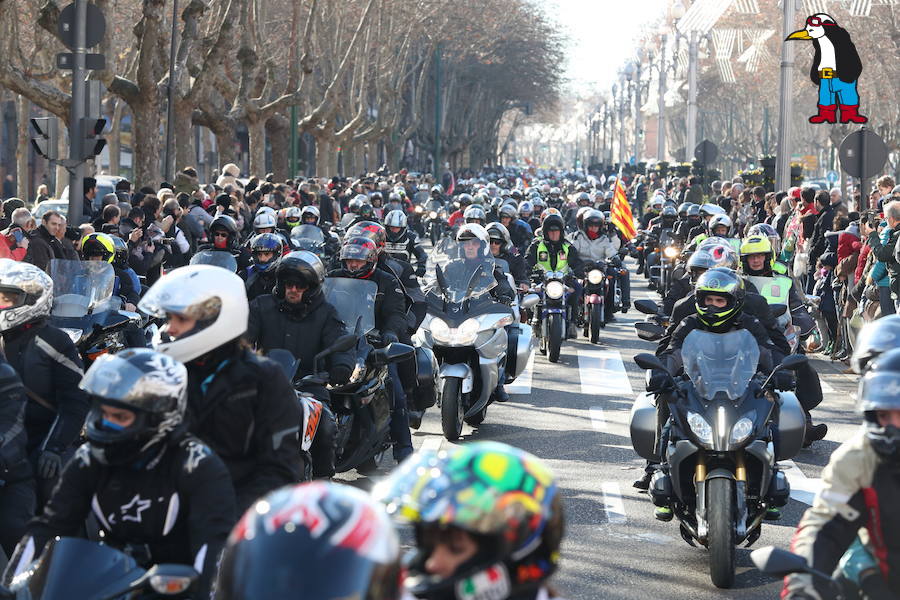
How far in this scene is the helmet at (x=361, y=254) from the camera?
10.4 m

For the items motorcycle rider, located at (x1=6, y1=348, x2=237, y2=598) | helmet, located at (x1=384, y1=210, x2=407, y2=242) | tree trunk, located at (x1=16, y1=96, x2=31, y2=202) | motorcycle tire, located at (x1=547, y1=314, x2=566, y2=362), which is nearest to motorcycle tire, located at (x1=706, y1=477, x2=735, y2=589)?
motorcycle rider, located at (x1=6, y1=348, x2=237, y2=598)

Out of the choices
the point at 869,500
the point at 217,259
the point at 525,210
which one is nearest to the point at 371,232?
the point at 217,259

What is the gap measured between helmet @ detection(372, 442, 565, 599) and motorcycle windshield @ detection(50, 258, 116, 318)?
23.8ft

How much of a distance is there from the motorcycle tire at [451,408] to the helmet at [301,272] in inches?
120

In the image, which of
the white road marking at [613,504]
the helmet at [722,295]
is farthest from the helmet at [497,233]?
the helmet at [722,295]

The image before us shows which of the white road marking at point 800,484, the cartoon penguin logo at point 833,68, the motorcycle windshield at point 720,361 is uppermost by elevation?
the cartoon penguin logo at point 833,68

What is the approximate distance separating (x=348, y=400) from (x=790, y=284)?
3.38m

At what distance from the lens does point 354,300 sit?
10.1 m

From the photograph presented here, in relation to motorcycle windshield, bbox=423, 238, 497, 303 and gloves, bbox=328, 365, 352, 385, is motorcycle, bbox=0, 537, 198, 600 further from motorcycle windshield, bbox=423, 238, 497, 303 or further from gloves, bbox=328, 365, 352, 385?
motorcycle windshield, bbox=423, 238, 497, 303

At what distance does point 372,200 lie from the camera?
30328 mm

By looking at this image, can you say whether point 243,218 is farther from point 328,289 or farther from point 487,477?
point 487,477

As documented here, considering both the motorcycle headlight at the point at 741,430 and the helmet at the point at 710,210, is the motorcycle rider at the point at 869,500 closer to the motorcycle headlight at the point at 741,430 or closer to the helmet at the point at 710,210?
the motorcycle headlight at the point at 741,430

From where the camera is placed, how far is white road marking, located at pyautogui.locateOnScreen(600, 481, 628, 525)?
30.2 feet

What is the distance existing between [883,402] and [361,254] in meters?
6.29
